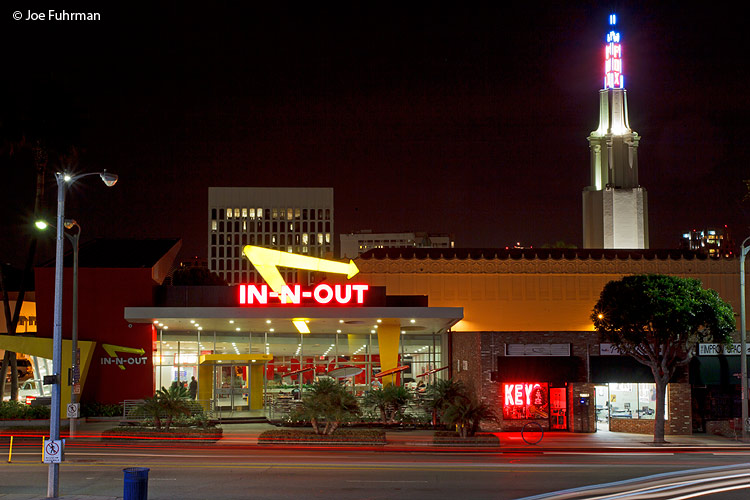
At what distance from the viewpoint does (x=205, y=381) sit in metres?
44.5

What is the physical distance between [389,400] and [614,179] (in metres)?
48.0

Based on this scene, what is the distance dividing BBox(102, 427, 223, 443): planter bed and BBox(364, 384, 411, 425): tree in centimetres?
772

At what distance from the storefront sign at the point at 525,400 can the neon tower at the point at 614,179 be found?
40282mm

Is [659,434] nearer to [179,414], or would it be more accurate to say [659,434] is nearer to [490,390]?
[490,390]

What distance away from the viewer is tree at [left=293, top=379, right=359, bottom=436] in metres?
32.2

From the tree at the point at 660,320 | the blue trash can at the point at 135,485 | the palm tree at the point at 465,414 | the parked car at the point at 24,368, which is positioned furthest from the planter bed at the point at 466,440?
the parked car at the point at 24,368

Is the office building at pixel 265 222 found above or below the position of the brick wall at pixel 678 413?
above

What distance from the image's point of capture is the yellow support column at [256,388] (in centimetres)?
4453

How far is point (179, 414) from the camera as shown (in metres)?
33.8

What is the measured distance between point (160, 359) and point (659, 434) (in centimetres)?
2546

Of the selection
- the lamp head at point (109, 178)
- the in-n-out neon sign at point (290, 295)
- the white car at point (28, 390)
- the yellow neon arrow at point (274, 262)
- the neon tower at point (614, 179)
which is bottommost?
the white car at point (28, 390)

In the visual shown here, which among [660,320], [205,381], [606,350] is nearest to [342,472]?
[660,320]

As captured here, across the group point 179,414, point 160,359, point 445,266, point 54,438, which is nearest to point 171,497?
point 54,438

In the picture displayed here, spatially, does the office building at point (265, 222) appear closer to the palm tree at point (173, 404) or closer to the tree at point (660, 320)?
the tree at point (660, 320)
